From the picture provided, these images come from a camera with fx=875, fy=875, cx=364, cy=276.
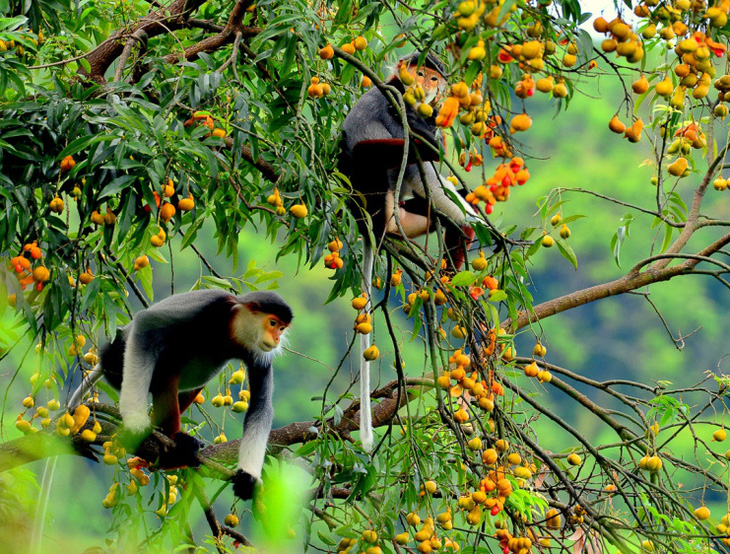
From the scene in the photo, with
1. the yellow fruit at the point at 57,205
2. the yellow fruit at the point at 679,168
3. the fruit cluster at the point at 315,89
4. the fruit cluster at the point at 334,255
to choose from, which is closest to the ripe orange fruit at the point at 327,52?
the fruit cluster at the point at 315,89

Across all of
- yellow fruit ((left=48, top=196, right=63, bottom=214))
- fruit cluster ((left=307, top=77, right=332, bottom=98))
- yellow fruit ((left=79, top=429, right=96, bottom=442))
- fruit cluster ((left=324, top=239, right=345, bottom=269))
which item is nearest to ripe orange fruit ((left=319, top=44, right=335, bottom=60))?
fruit cluster ((left=307, top=77, right=332, bottom=98))

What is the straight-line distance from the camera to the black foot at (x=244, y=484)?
210 cm

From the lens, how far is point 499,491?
155cm

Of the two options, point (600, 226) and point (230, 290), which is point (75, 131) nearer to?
point (230, 290)

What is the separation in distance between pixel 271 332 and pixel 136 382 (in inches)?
14.6

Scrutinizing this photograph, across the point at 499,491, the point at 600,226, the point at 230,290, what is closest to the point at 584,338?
the point at 600,226

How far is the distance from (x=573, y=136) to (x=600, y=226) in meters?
2.06

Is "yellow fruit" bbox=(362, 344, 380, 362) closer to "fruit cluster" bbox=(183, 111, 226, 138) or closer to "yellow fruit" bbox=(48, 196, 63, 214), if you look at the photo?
"fruit cluster" bbox=(183, 111, 226, 138)

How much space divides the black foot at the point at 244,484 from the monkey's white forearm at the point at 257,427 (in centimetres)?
2

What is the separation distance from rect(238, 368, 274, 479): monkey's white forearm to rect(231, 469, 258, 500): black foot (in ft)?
0.06

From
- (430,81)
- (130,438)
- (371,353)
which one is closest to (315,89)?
(371,353)

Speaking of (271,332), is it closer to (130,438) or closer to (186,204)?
(130,438)

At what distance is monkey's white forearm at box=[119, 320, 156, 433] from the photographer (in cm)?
203

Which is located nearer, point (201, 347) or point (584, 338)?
point (201, 347)
